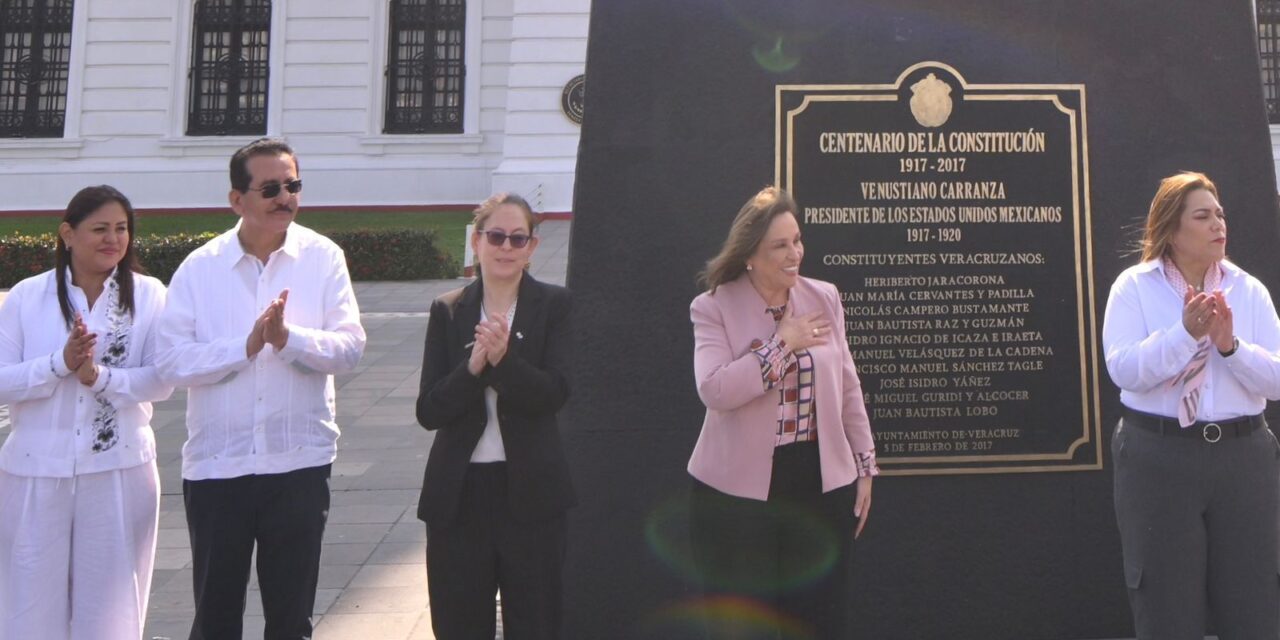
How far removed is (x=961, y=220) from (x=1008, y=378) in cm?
68

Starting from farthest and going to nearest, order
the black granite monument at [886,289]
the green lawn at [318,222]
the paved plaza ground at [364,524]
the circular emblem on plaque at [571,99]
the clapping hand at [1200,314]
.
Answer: the circular emblem on plaque at [571,99] → the green lawn at [318,222] → the paved plaza ground at [364,524] → the black granite monument at [886,289] → the clapping hand at [1200,314]

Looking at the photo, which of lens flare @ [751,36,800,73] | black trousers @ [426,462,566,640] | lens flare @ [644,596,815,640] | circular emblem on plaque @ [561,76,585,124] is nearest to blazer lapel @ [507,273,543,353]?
black trousers @ [426,462,566,640]

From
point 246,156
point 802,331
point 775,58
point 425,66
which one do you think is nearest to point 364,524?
point 246,156

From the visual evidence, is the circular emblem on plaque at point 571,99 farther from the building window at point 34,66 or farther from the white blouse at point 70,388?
the white blouse at point 70,388

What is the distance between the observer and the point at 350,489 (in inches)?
312

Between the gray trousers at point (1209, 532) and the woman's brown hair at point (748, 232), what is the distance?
138 centimetres

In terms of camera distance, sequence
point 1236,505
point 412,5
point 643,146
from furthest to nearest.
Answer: point 412,5
point 643,146
point 1236,505

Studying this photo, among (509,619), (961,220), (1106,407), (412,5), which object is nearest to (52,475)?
(509,619)

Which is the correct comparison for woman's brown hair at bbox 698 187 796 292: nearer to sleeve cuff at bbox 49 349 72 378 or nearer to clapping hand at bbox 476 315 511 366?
clapping hand at bbox 476 315 511 366

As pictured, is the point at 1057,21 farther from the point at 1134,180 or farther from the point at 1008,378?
the point at 1008,378

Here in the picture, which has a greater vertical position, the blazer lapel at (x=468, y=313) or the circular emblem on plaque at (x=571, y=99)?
the circular emblem on plaque at (x=571, y=99)

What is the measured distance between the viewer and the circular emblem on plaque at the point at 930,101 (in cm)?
525

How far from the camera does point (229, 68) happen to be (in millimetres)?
29656

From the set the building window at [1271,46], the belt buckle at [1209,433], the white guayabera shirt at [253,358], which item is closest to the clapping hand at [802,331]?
the belt buckle at [1209,433]
